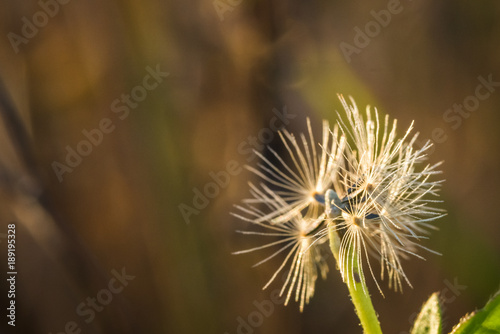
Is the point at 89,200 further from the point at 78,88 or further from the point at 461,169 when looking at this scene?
the point at 461,169

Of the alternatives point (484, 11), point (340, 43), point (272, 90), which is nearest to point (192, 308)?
point (272, 90)

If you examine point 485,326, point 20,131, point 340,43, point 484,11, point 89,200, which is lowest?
point 485,326

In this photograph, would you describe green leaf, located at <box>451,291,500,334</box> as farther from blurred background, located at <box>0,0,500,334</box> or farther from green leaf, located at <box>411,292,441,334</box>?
blurred background, located at <box>0,0,500,334</box>

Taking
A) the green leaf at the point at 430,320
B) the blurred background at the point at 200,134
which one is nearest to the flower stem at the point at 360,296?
the green leaf at the point at 430,320

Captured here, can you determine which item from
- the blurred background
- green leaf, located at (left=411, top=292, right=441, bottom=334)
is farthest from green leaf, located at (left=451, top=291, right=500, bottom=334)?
the blurred background

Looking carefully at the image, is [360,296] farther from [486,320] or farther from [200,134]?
[200,134]

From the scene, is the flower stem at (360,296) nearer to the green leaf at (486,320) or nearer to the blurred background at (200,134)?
the green leaf at (486,320)

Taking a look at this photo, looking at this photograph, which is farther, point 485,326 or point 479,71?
point 479,71

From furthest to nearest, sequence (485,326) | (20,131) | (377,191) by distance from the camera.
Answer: (20,131)
(377,191)
(485,326)

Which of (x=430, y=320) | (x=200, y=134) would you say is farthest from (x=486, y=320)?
(x=200, y=134)
